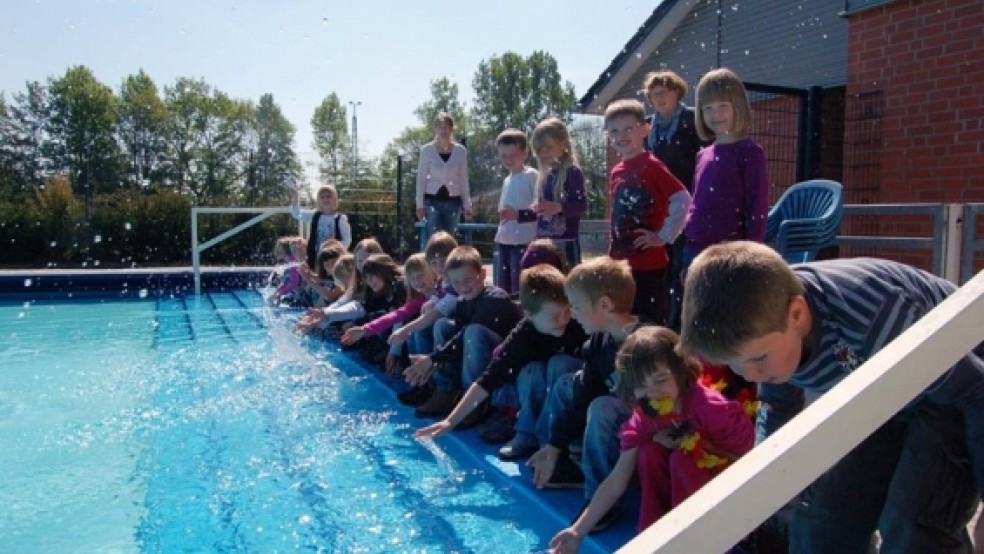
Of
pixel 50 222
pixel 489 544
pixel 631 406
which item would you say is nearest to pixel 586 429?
pixel 631 406

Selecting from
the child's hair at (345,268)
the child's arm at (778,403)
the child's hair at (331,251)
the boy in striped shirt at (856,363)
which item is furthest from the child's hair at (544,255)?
the child's hair at (331,251)

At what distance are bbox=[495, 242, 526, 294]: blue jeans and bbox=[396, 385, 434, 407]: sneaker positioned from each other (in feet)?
2.83

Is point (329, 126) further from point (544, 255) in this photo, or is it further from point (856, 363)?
point (856, 363)

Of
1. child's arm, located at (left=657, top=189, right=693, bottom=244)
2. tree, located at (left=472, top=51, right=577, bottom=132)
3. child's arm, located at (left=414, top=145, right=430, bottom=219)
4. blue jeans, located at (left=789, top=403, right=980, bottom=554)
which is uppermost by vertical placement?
tree, located at (left=472, top=51, right=577, bottom=132)

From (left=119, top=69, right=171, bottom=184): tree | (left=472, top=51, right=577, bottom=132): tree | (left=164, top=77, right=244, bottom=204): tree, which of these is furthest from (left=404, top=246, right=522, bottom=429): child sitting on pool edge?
(left=472, top=51, right=577, bottom=132): tree

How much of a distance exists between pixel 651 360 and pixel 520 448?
1.38 metres

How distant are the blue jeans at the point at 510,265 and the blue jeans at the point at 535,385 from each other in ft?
4.79

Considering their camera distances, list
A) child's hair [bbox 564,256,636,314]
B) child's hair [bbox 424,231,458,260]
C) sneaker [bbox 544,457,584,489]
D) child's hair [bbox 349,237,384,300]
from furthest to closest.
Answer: child's hair [bbox 349,237,384,300]
child's hair [bbox 424,231,458,260]
sneaker [bbox 544,457,584,489]
child's hair [bbox 564,256,636,314]

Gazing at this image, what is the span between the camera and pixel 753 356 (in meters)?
1.46

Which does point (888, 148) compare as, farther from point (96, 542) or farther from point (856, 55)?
point (96, 542)

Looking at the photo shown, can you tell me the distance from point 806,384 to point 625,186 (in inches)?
89.8

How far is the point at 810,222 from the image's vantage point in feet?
10.7

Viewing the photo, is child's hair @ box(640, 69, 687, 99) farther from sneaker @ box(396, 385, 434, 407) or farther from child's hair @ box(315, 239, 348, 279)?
child's hair @ box(315, 239, 348, 279)

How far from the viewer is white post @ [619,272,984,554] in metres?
0.74
